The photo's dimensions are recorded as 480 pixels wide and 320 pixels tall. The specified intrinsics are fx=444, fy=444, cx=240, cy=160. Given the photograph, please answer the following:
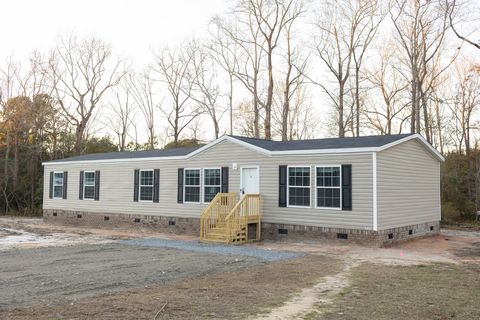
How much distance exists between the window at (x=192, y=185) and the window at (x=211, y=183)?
33cm

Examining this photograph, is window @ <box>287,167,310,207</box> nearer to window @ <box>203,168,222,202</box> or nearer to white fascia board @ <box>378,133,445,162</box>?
white fascia board @ <box>378,133,445,162</box>

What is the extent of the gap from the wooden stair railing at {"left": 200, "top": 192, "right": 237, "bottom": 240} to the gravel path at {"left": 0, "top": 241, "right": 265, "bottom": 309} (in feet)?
6.82

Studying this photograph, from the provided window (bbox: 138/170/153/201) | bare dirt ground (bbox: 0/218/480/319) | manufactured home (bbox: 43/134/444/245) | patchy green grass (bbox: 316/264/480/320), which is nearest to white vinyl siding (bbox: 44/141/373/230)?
manufactured home (bbox: 43/134/444/245)

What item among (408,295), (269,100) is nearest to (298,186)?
(408,295)

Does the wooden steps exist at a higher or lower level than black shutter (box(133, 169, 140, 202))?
lower

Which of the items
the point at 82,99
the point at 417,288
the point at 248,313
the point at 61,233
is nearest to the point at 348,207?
the point at 417,288

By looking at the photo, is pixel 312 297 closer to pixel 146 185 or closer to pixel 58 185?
pixel 146 185

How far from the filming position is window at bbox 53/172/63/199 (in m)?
21.7

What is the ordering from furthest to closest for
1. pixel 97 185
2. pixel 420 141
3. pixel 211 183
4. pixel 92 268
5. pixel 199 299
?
pixel 97 185, pixel 211 183, pixel 420 141, pixel 92 268, pixel 199 299

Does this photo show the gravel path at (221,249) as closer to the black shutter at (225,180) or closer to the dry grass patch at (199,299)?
the dry grass patch at (199,299)

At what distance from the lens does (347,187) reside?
43.0ft

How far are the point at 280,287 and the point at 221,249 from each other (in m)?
5.09

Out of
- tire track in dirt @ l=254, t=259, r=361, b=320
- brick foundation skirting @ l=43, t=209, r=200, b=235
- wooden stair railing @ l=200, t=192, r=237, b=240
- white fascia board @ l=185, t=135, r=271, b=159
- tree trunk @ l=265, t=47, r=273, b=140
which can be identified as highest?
tree trunk @ l=265, t=47, r=273, b=140

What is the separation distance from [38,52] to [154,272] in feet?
→ 98.9
